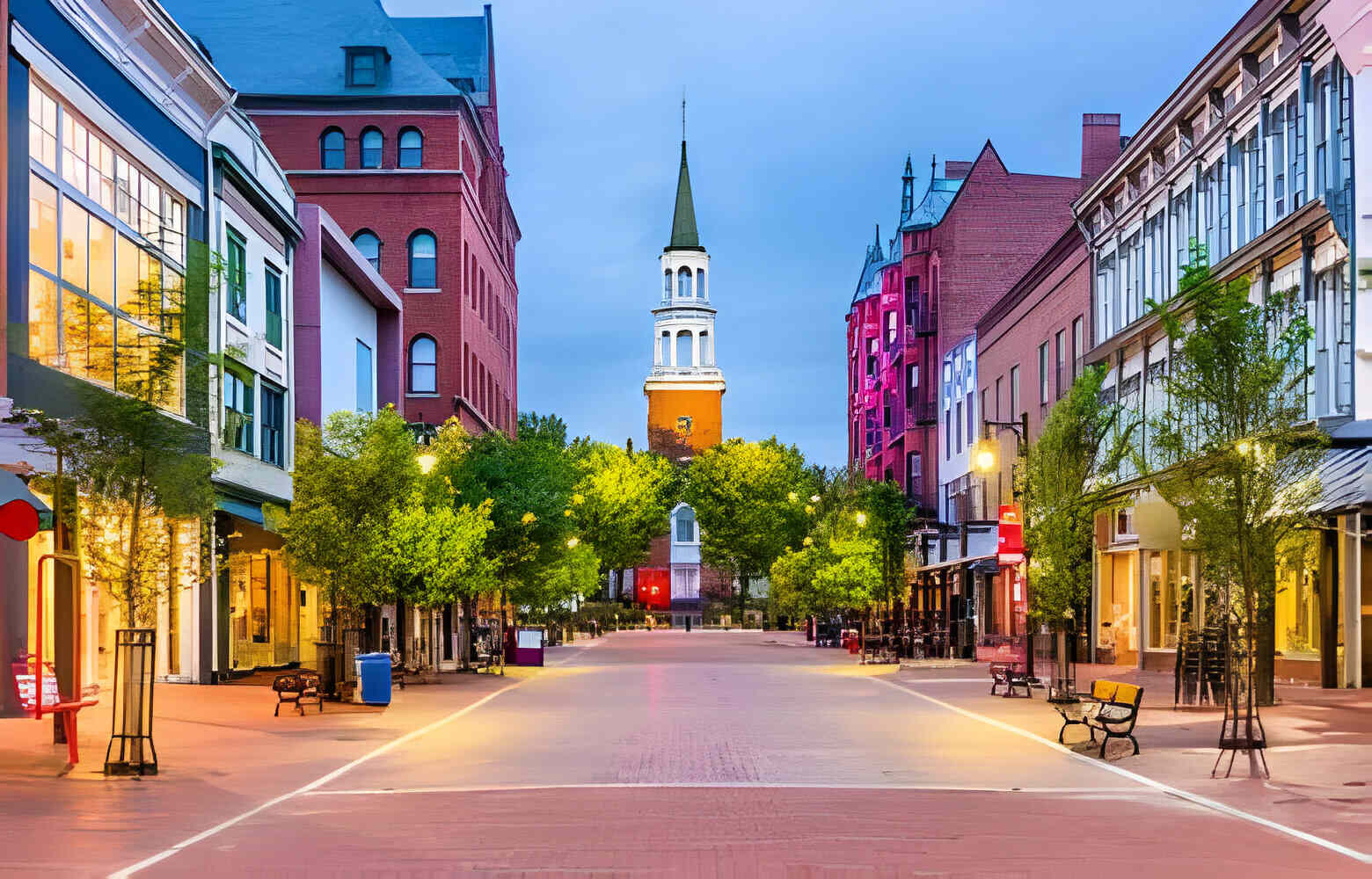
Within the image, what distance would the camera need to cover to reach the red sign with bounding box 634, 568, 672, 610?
135m

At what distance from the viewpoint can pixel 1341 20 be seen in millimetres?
28953

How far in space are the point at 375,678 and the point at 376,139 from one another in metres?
38.6

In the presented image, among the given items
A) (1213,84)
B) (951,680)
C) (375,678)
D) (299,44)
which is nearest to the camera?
(375,678)

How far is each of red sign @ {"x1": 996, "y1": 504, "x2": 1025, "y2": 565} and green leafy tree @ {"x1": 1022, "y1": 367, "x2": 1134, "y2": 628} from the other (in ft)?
4.33

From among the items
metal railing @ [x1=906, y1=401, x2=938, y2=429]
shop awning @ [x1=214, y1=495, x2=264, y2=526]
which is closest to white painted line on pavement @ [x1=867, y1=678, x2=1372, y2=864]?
shop awning @ [x1=214, y1=495, x2=264, y2=526]

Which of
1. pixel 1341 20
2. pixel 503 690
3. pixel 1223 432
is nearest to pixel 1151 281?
pixel 1341 20

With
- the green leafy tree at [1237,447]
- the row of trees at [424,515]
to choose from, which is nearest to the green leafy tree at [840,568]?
the row of trees at [424,515]

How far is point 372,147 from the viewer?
6519 centimetres

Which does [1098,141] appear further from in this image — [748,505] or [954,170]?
[748,505]

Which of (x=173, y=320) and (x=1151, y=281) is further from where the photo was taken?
(x=1151, y=281)

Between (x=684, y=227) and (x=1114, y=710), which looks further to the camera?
(x=684, y=227)

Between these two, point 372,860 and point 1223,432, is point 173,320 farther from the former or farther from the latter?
point 1223,432

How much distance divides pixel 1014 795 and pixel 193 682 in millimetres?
24664

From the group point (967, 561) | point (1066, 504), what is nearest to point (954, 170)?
point (967, 561)
